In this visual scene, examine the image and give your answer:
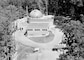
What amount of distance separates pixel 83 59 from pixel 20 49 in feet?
77.3

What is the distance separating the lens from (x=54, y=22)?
2330 inches

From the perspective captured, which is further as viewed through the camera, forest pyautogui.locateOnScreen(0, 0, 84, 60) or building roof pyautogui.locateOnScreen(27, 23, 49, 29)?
building roof pyautogui.locateOnScreen(27, 23, 49, 29)

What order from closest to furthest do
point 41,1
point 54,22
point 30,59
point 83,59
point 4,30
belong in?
point 83,59
point 4,30
point 30,59
point 54,22
point 41,1

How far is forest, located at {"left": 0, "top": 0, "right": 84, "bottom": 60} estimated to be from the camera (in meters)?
17.9

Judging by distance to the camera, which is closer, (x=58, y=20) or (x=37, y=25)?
(x=37, y=25)

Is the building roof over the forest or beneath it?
beneath

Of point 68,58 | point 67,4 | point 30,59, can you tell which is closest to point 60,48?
point 30,59

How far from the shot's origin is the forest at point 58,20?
58.7ft

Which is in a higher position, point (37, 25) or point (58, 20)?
point (58, 20)

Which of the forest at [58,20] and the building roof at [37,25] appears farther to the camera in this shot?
the building roof at [37,25]

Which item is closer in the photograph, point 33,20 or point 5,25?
point 5,25

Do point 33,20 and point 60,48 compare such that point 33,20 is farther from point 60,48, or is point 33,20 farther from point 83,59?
point 83,59

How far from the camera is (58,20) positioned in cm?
5859

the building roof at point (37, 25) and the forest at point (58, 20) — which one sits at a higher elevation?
the forest at point (58, 20)
